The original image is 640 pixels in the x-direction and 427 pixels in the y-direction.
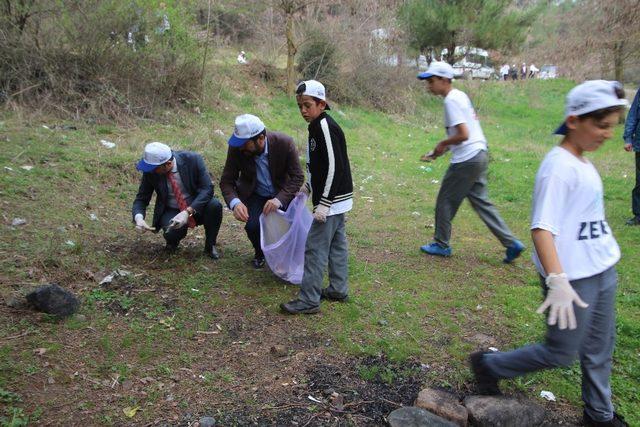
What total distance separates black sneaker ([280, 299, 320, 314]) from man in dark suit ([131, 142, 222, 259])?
120cm

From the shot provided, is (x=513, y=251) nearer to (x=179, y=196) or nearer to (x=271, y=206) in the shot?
(x=271, y=206)

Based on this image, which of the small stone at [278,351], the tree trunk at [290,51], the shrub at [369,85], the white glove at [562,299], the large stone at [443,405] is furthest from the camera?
the shrub at [369,85]

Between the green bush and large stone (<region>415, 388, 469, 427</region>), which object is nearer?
large stone (<region>415, 388, 469, 427</region>)

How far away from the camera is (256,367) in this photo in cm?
326

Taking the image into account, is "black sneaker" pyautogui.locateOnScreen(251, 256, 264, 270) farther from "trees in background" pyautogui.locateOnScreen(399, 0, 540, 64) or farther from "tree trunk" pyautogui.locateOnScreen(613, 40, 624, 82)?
"trees in background" pyautogui.locateOnScreen(399, 0, 540, 64)

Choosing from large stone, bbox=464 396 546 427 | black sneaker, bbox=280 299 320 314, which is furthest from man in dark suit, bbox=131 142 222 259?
large stone, bbox=464 396 546 427

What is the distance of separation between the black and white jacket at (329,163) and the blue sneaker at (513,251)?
2.02 metres

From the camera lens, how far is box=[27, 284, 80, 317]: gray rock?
11.6ft

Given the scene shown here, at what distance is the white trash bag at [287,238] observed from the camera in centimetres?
427

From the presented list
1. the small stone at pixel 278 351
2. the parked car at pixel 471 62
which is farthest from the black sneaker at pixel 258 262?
the parked car at pixel 471 62

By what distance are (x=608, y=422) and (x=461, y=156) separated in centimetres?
263

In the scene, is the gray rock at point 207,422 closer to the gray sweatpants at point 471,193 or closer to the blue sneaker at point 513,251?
the gray sweatpants at point 471,193

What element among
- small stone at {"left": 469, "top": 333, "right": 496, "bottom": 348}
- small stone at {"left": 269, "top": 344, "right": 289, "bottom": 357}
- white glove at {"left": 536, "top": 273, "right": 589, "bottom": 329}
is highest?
white glove at {"left": 536, "top": 273, "right": 589, "bottom": 329}

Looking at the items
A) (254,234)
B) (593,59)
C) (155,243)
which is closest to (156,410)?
(254,234)
